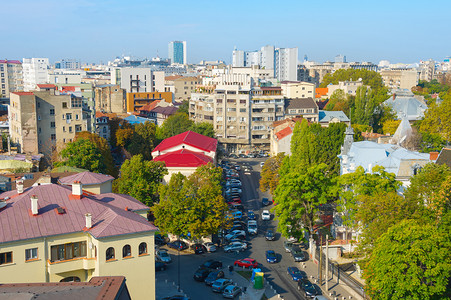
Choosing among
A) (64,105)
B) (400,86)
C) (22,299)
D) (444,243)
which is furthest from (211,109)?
(400,86)

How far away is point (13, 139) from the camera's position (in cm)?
6881

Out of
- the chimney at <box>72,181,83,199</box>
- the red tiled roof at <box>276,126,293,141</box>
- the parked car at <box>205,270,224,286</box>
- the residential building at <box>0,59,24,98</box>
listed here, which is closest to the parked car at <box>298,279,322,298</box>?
the parked car at <box>205,270,224,286</box>

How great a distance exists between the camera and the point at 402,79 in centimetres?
17925

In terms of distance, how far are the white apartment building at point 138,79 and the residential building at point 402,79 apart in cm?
7931

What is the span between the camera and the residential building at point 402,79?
580 ft

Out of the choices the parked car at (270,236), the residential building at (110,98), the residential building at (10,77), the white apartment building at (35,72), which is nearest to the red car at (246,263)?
the parked car at (270,236)

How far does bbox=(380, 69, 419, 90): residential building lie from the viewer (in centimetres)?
17688

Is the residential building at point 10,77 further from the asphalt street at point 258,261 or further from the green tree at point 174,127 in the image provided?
the asphalt street at point 258,261

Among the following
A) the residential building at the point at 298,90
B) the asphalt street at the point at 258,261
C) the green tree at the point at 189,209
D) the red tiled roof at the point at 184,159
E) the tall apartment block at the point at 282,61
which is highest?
the tall apartment block at the point at 282,61

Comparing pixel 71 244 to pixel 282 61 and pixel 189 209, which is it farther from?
pixel 282 61

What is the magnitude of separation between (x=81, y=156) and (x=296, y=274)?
2786cm

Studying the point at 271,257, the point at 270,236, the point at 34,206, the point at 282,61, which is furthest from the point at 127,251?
the point at 282,61

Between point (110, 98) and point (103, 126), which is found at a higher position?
point (110, 98)

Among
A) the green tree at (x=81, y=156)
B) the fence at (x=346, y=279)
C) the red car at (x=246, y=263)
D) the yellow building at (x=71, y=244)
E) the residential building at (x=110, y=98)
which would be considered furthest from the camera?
the residential building at (x=110, y=98)
